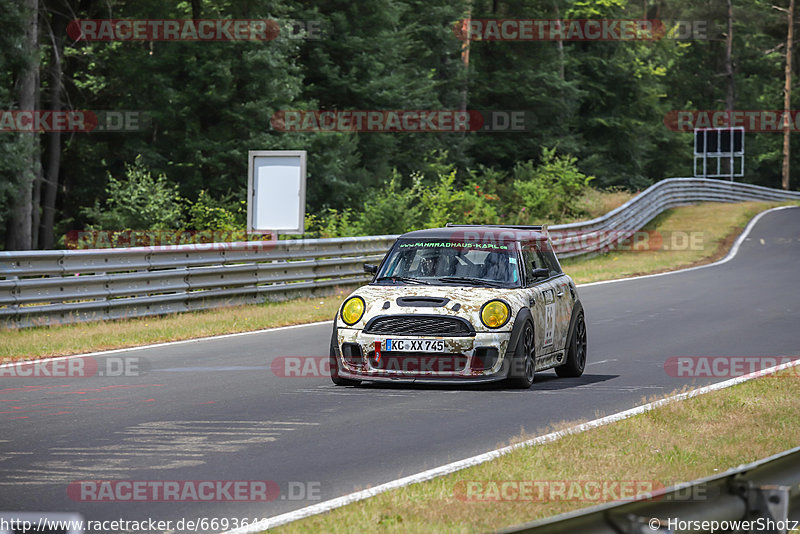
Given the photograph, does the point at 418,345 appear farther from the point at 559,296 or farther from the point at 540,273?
the point at 559,296

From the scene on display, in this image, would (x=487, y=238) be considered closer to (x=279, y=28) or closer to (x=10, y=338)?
(x=10, y=338)

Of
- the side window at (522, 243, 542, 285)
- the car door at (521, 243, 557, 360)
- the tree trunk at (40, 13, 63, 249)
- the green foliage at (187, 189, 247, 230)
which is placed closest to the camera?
the car door at (521, 243, 557, 360)

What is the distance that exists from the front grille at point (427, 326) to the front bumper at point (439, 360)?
0.05m

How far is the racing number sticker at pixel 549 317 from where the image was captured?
12.7m

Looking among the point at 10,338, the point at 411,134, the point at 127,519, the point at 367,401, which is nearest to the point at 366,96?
the point at 411,134

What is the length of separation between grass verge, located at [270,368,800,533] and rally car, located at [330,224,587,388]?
1797 mm

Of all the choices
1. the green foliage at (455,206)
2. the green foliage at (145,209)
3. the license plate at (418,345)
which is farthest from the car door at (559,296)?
the green foliage at (145,209)

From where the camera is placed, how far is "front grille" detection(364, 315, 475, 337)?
38.3 feet

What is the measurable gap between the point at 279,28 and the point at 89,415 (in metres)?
33.7

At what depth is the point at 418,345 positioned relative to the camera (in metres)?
11.7

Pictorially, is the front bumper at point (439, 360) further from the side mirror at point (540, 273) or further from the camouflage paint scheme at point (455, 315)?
the side mirror at point (540, 273)

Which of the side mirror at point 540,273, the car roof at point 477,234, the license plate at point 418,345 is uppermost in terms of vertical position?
the car roof at point 477,234

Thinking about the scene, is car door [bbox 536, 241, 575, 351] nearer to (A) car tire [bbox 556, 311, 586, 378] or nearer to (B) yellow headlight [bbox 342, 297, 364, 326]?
(A) car tire [bbox 556, 311, 586, 378]

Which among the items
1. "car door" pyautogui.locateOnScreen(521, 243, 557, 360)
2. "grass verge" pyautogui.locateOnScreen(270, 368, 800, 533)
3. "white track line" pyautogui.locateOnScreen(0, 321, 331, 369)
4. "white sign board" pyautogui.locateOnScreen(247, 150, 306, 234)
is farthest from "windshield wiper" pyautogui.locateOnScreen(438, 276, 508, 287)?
"white sign board" pyautogui.locateOnScreen(247, 150, 306, 234)
